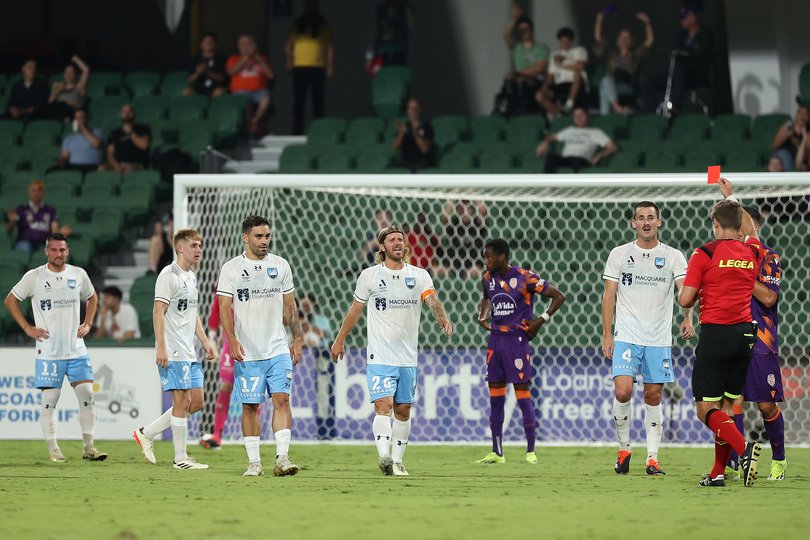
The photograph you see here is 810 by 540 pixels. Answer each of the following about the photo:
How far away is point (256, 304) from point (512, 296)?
298 centimetres

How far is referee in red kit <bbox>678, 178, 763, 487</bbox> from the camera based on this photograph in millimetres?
8922

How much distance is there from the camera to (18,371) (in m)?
14.8

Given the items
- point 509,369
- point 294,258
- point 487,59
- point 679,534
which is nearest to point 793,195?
point 509,369

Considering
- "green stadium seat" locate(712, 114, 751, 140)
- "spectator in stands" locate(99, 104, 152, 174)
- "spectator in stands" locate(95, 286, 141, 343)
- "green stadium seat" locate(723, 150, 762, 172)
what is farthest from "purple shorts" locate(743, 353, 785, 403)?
"spectator in stands" locate(99, 104, 152, 174)

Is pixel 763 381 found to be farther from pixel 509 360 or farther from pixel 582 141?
pixel 582 141

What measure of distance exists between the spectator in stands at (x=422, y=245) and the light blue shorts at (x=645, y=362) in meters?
4.58

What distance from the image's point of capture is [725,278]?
898 cm

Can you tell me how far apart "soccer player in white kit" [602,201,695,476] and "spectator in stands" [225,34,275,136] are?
11.1m

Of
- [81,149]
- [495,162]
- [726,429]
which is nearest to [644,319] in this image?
[726,429]

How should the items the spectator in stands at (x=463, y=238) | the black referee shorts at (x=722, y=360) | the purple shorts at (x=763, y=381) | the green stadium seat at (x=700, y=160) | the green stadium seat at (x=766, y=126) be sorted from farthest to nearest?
the green stadium seat at (x=766, y=126)
the green stadium seat at (x=700, y=160)
the spectator in stands at (x=463, y=238)
the purple shorts at (x=763, y=381)
the black referee shorts at (x=722, y=360)

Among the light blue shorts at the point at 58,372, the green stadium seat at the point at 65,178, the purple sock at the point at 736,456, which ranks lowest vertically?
the purple sock at the point at 736,456

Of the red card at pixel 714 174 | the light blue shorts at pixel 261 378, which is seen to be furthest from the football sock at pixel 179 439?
the red card at pixel 714 174

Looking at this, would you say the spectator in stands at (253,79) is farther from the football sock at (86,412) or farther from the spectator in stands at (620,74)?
the football sock at (86,412)

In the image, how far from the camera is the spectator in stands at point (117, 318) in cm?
1600
